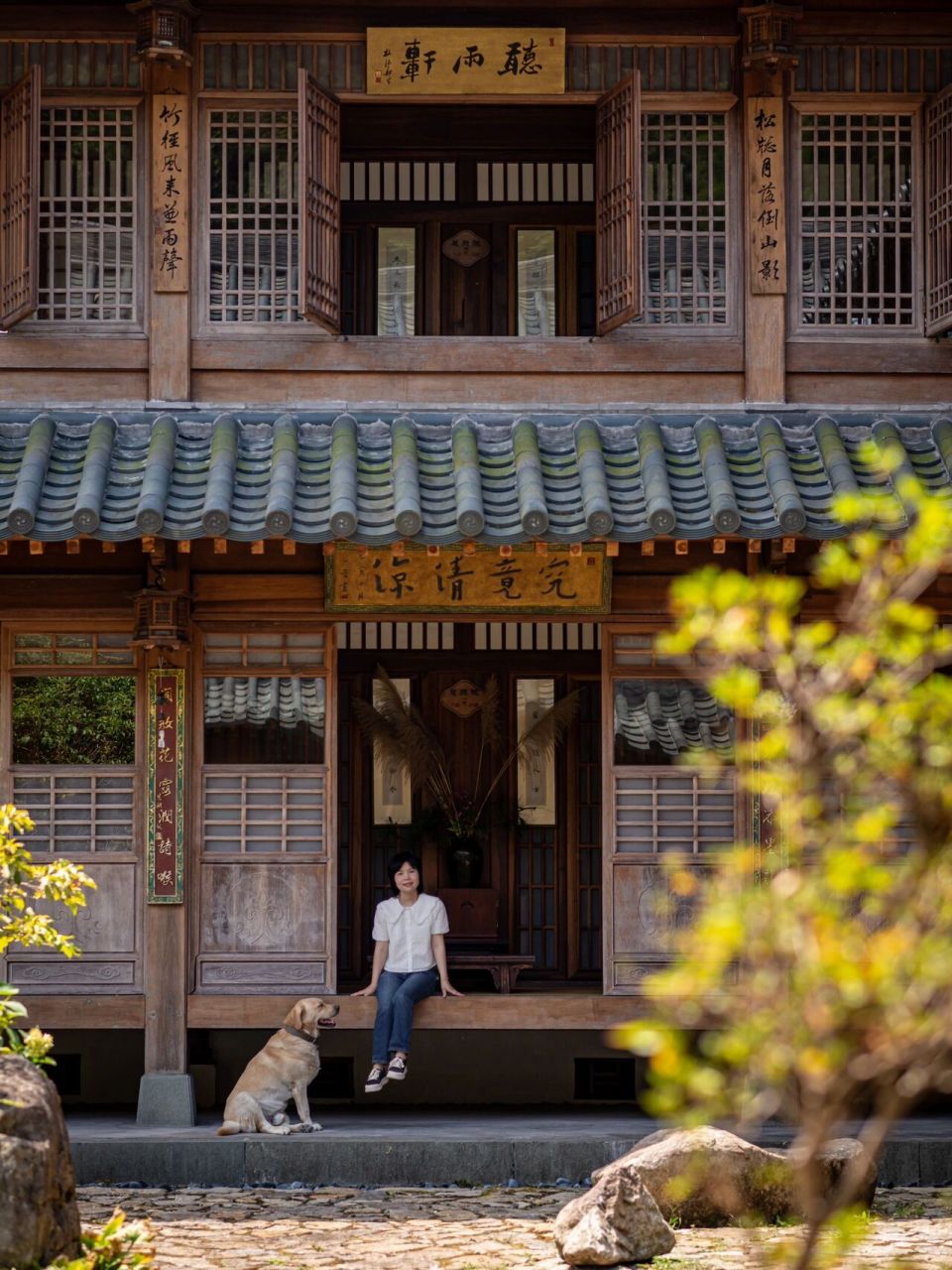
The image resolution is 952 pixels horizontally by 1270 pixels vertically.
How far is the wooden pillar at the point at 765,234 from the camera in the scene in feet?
39.0

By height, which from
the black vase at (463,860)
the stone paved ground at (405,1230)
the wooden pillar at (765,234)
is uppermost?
the wooden pillar at (765,234)

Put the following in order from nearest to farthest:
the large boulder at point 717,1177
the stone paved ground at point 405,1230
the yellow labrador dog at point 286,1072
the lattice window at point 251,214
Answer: the stone paved ground at point 405,1230, the large boulder at point 717,1177, the yellow labrador dog at point 286,1072, the lattice window at point 251,214

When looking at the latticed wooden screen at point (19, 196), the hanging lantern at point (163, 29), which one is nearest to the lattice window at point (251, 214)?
the hanging lantern at point (163, 29)

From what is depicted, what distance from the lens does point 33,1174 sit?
6.90 m

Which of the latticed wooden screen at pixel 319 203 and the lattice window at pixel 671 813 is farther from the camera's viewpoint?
the lattice window at pixel 671 813

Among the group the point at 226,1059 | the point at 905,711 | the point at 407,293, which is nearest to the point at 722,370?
the point at 407,293

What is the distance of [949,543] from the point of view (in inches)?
171

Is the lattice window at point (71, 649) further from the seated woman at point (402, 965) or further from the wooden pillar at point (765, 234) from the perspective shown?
the wooden pillar at point (765, 234)

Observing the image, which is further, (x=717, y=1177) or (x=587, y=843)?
(x=587, y=843)

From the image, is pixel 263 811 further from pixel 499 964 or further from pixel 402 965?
pixel 499 964

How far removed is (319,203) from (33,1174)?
692 cm

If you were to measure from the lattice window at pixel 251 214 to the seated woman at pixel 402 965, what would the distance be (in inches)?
152

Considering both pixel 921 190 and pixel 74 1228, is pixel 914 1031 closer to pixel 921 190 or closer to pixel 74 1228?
pixel 74 1228

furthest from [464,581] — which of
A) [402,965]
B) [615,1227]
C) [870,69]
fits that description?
[615,1227]
